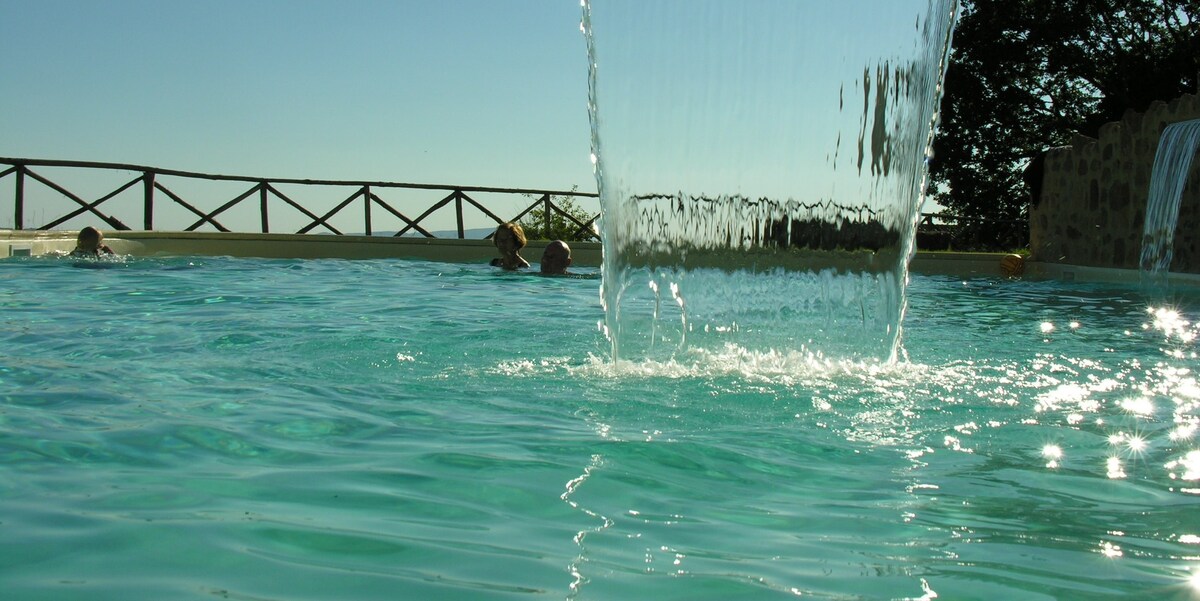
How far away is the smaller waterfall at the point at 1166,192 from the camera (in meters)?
10.1

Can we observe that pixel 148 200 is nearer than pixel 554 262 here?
No

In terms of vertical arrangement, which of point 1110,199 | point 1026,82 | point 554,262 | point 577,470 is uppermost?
point 1026,82

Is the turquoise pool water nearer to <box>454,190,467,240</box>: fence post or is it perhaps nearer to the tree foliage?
<box>454,190,467,240</box>: fence post

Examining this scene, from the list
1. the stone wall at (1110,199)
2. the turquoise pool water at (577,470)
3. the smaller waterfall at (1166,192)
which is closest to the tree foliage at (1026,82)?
the stone wall at (1110,199)

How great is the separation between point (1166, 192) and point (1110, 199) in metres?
1.07

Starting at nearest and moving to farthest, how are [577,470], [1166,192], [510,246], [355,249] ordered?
1. [577,470]
2. [1166,192]
3. [510,246]
4. [355,249]

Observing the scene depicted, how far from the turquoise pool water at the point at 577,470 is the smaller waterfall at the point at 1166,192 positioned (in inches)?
215

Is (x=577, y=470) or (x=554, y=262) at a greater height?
(x=554, y=262)

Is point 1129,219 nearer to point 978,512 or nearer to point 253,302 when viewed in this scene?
point 253,302

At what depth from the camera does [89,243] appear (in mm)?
10750

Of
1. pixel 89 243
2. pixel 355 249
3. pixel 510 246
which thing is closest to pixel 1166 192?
pixel 510 246

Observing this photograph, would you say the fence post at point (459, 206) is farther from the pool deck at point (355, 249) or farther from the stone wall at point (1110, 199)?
the stone wall at point (1110, 199)

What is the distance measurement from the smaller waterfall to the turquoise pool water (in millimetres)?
5467

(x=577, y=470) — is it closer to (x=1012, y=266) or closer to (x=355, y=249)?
(x=1012, y=266)
